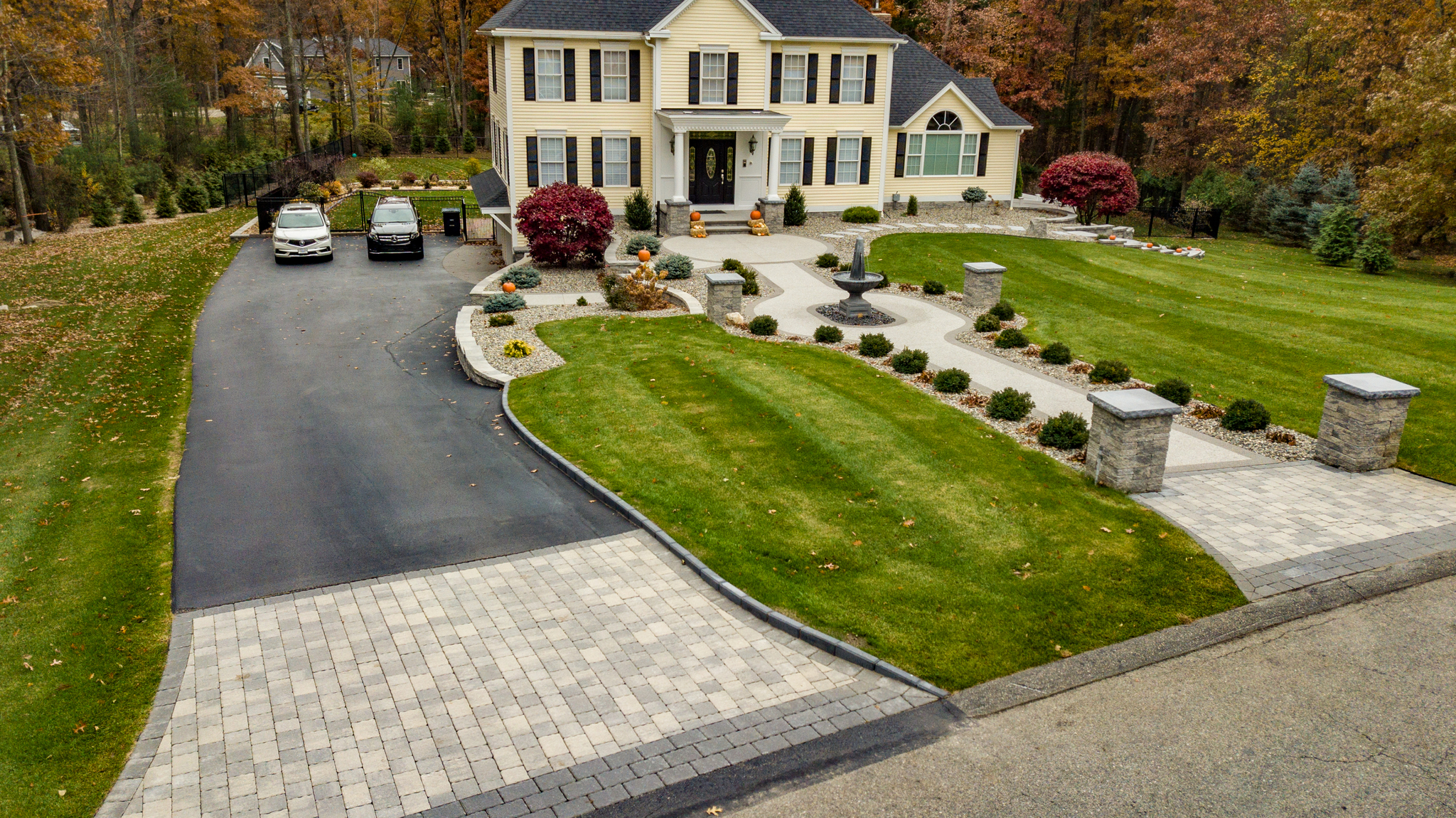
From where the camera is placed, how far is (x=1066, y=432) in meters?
13.7

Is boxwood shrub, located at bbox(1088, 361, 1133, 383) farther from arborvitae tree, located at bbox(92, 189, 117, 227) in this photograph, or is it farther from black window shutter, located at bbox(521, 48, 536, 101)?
arborvitae tree, located at bbox(92, 189, 117, 227)

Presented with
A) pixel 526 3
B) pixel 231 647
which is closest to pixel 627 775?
pixel 231 647

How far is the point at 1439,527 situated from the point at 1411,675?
377 cm

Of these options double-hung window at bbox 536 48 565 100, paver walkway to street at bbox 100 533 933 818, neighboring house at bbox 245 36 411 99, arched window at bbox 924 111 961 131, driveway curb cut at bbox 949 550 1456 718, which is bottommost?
paver walkway to street at bbox 100 533 933 818

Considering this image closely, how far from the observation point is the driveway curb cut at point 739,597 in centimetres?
864

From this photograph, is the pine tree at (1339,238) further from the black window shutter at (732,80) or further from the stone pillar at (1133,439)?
the stone pillar at (1133,439)

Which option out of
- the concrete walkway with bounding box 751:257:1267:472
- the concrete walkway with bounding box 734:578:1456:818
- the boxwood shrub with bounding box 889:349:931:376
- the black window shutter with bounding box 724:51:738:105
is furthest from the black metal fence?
the concrete walkway with bounding box 734:578:1456:818

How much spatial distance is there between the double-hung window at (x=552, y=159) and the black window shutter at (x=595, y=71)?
1.82 meters

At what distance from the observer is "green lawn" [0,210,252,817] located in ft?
25.0

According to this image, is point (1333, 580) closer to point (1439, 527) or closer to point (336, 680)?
point (1439, 527)

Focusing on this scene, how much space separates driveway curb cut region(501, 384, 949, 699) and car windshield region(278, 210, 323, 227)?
2039 cm

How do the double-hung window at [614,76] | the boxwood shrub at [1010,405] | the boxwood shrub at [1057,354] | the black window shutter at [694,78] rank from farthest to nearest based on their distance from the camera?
the black window shutter at [694,78] → the double-hung window at [614,76] → the boxwood shrub at [1057,354] → the boxwood shrub at [1010,405]

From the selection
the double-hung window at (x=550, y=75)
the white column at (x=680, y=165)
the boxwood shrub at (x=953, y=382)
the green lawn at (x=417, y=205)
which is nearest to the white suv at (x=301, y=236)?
the green lawn at (x=417, y=205)

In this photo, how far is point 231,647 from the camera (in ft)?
29.6
